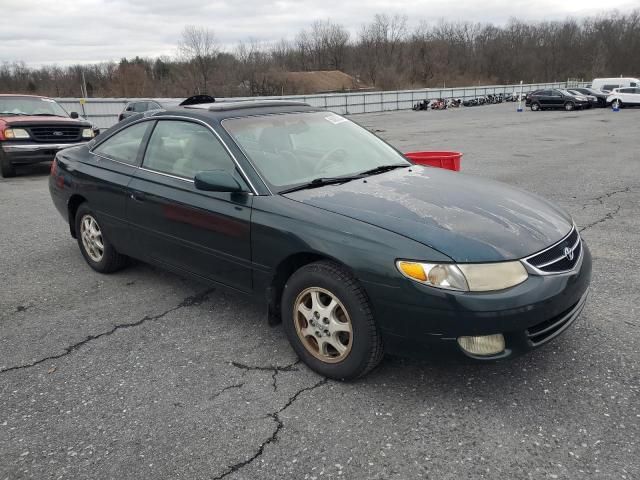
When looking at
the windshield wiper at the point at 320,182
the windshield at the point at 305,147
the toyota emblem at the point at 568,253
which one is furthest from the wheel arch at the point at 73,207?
the toyota emblem at the point at 568,253

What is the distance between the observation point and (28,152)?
34.6 feet

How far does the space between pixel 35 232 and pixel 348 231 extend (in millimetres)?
5205

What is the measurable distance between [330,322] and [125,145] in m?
2.59

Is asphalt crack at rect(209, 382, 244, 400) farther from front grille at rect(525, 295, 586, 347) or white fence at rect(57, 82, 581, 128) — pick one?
white fence at rect(57, 82, 581, 128)

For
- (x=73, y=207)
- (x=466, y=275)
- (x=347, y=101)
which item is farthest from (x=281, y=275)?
(x=347, y=101)

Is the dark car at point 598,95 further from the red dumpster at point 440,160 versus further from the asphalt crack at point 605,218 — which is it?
the red dumpster at point 440,160

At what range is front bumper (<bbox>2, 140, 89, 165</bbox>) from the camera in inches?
412

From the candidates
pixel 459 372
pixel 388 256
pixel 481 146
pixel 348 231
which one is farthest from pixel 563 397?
pixel 481 146

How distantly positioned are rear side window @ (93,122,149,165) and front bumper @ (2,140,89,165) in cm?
671

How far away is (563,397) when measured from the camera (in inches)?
108

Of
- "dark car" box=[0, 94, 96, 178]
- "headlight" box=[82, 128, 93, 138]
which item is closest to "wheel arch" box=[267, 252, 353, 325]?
"dark car" box=[0, 94, 96, 178]

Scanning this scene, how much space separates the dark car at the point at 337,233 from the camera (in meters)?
2.55

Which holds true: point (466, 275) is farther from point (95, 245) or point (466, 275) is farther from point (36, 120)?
point (36, 120)

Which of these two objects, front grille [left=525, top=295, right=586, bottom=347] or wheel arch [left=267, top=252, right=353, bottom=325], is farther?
wheel arch [left=267, top=252, right=353, bottom=325]
